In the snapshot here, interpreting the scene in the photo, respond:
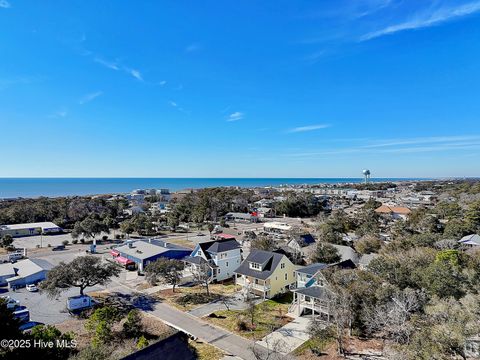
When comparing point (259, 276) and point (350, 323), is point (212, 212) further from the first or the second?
point (350, 323)

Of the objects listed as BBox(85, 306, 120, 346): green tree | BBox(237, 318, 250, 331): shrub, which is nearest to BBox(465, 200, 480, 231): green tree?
BBox(237, 318, 250, 331): shrub

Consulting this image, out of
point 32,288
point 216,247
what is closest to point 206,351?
point 216,247

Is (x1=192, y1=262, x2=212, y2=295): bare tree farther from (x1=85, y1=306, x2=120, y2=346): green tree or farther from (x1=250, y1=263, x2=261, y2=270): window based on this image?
(x1=85, y1=306, x2=120, y2=346): green tree

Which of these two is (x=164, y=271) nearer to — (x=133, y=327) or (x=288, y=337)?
(x=133, y=327)

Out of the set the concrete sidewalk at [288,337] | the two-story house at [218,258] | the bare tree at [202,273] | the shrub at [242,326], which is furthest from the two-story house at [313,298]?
the two-story house at [218,258]

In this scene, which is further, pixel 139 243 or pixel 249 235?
pixel 249 235

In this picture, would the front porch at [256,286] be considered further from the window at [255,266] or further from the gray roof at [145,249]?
the gray roof at [145,249]

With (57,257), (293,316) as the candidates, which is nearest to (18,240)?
(57,257)
